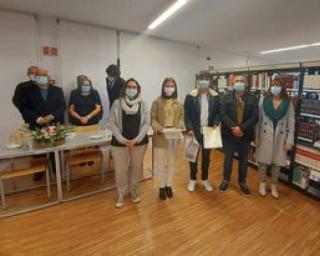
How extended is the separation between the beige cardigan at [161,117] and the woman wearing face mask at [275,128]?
3.55 ft

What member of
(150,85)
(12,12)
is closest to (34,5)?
(12,12)

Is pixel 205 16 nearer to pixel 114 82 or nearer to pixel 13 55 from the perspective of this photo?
pixel 114 82

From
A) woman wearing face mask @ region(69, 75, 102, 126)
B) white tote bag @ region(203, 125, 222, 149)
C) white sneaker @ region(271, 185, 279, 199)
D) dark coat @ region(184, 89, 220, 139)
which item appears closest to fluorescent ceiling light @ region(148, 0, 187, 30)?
dark coat @ region(184, 89, 220, 139)

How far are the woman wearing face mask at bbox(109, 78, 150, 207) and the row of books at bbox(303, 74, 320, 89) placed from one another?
2.18 m

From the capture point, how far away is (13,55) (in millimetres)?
3881

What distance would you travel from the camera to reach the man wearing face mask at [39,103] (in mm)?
3061

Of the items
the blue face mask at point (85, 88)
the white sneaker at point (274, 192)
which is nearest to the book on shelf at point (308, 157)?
the white sneaker at point (274, 192)

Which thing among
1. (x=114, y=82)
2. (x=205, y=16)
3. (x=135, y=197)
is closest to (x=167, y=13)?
(x=205, y=16)

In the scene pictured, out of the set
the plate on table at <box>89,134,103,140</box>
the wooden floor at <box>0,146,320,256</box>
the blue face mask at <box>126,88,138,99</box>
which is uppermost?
the blue face mask at <box>126,88,138,99</box>

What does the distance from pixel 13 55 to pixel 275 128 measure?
14.6ft

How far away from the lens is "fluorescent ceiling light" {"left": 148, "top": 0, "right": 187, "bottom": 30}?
324 centimetres

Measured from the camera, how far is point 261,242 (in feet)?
6.84

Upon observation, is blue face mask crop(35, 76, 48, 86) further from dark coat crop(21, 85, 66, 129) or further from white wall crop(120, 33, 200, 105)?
white wall crop(120, 33, 200, 105)

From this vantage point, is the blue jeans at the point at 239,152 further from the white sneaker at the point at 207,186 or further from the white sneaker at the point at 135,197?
the white sneaker at the point at 135,197
